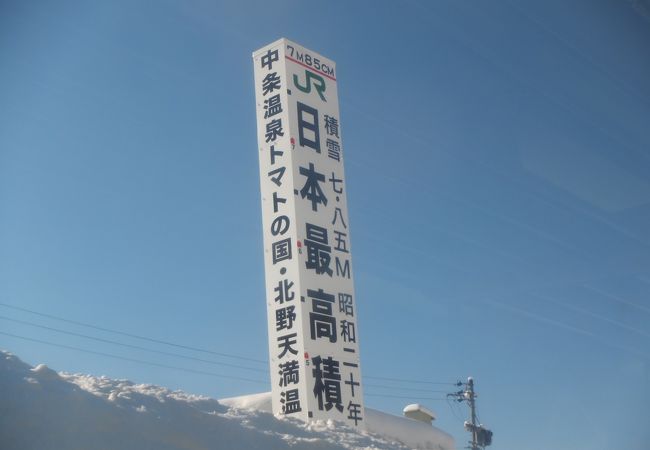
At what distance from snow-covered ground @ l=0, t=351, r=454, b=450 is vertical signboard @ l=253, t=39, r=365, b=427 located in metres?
2.26

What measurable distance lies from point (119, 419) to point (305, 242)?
4867mm

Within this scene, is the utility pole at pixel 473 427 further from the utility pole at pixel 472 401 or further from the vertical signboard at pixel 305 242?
the vertical signboard at pixel 305 242

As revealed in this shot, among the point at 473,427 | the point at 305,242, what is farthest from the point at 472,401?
the point at 305,242

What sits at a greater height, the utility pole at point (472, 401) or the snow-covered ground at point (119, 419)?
the utility pole at point (472, 401)

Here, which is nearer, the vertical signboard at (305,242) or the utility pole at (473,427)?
the vertical signboard at (305,242)

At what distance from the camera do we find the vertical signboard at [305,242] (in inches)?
394

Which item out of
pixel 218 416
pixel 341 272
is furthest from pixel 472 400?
pixel 218 416

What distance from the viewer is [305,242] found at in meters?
10.4

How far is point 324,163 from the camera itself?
11.2 meters

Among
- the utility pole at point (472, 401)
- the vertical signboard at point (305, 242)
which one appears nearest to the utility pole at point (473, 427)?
the utility pole at point (472, 401)

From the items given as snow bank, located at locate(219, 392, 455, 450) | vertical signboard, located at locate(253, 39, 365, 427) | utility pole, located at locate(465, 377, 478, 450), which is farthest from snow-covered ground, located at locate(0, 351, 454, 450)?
utility pole, located at locate(465, 377, 478, 450)

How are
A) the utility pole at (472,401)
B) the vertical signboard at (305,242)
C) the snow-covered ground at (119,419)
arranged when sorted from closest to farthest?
the snow-covered ground at (119,419), the vertical signboard at (305,242), the utility pole at (472,401)

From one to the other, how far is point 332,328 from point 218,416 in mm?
3830

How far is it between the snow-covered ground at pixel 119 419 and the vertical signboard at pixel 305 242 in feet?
7.42
